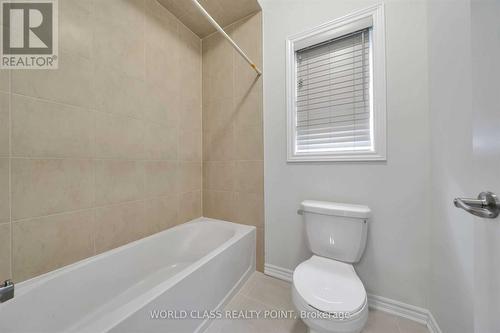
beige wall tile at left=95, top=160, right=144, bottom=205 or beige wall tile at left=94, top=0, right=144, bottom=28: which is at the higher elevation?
beige wall tile at left=94, top=0, right=144, bottom=28

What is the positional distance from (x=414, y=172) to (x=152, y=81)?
199cm

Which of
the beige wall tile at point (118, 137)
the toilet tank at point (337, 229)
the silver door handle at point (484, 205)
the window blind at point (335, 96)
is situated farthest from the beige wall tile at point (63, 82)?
the silver door handle at point (484, 205)

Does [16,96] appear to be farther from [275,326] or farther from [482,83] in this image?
[275,326]

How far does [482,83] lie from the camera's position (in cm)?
41

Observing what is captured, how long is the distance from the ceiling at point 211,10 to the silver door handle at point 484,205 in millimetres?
1920

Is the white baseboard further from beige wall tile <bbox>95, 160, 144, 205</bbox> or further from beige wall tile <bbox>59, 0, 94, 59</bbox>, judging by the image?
beige wall tile <bbox>59, 0, 94, 59</bbox>

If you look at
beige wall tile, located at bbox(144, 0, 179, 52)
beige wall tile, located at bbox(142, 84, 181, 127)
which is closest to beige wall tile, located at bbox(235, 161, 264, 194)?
beige wall tile, located at bbox(142, 84, 181, 127)

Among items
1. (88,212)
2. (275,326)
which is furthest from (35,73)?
(275,326)

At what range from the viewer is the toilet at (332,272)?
2.59 feet

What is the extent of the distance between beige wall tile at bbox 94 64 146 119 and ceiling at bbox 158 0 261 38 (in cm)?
77

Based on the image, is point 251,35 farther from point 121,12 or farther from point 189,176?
point 189,176

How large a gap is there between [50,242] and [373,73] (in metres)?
2.19

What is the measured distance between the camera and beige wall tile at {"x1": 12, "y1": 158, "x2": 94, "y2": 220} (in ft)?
2.85

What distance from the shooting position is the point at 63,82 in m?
1.00
